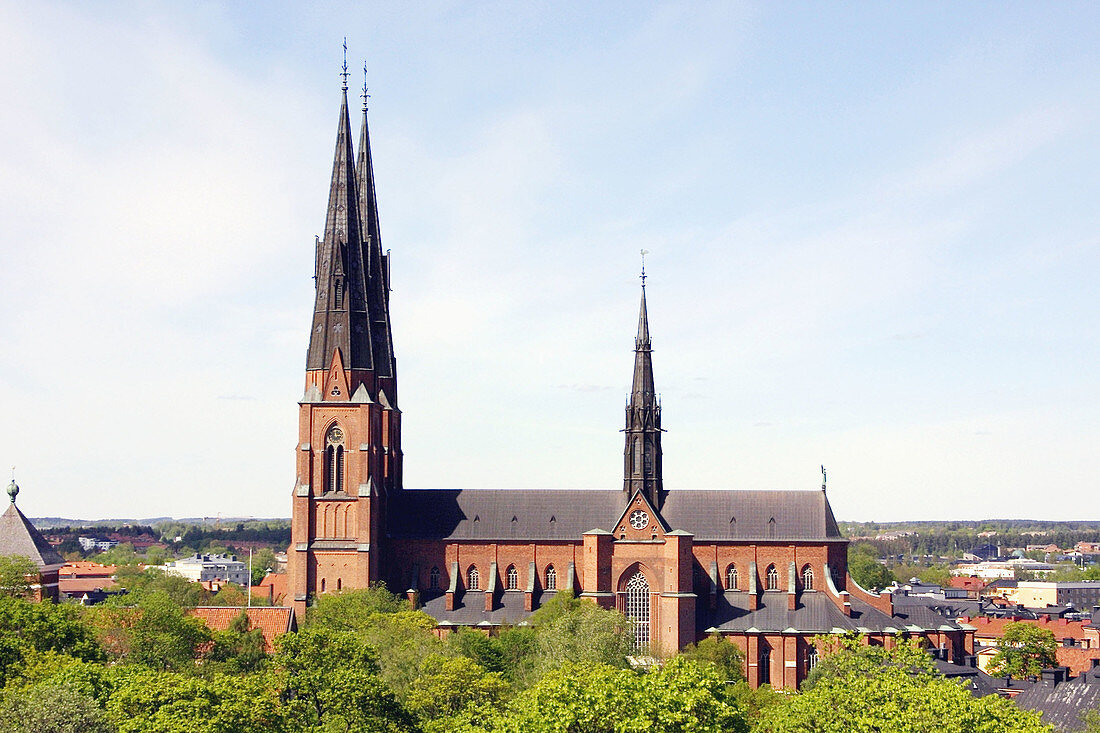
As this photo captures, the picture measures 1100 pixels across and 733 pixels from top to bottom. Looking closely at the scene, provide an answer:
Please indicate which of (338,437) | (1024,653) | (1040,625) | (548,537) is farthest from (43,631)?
(1040,625)

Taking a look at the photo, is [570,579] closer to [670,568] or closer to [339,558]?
[670,568]

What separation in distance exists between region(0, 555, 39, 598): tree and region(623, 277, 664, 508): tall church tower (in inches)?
1848

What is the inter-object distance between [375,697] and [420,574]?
58818 mm

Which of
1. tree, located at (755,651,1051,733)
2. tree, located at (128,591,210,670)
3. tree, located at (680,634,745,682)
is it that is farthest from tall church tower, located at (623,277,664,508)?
tree, located at (755,651,1051,733)

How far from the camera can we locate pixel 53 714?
5128 cm

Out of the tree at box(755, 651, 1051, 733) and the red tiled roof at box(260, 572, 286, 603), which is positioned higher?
the tree at box(755, 651, 1051, 733)

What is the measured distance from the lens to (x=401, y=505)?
119 m

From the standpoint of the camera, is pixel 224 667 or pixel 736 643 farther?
pixel 736 643

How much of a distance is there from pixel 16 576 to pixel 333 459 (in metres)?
30.8

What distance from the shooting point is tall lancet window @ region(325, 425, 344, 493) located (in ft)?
371

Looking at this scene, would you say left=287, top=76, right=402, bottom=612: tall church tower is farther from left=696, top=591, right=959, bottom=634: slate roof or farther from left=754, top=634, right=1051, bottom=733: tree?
left=754, top=634, right=1051, bottom=733: tree

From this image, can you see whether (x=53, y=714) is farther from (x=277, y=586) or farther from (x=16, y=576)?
(x=277, y=586)

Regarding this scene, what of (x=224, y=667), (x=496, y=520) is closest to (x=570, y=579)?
(x=496, y=520)

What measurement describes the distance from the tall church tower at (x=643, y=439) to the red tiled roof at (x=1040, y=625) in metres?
56.1
